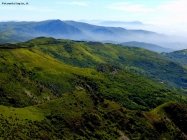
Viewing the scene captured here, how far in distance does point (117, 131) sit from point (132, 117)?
17.4 metres

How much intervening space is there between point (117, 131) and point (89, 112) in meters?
17.7

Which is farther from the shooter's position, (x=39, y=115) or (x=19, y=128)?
(x=39, y=115)

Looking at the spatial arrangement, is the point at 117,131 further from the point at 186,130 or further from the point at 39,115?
the point at 186,130

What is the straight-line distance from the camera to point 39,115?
5226 inches

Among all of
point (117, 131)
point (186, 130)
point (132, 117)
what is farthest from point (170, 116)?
point (117, 131)

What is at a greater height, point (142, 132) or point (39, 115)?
point (39, 115)

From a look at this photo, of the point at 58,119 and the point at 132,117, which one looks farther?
the point at 132,117

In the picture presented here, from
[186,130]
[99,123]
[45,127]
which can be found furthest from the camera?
[186,130]

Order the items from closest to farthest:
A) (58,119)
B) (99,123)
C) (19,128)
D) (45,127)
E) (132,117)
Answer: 1. (19,128)
2. (45,127)
3. (58,119)
4. (99,123)
5. (132,117)

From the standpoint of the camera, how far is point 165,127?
532 ft

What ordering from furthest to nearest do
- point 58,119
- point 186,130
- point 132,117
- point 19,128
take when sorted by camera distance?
point 186,130
point 132,117
point 58,119
point 19,128

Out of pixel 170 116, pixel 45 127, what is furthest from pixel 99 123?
pixel 170 116

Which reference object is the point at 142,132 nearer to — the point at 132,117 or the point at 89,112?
the point at 132,117

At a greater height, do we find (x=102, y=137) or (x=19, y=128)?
(x=19, y=128)
